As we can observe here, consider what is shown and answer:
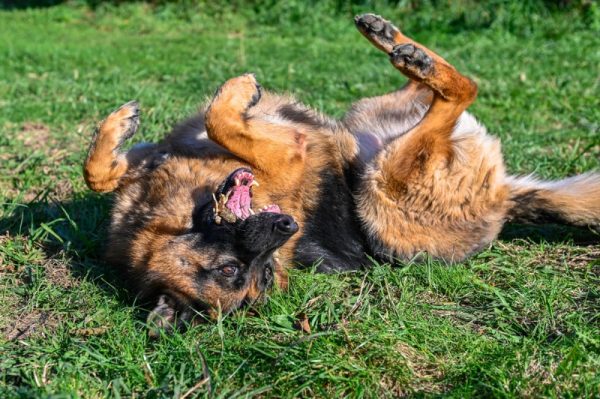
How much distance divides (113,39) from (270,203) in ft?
32.3

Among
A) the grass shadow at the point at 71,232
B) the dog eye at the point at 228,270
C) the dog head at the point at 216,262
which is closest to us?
the dog head at the point at 216,262

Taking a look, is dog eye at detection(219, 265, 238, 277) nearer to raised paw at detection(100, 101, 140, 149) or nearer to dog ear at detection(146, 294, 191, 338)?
dog ear at detection(146, 294, 191, 338)

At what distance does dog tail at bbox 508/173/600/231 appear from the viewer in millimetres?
4883

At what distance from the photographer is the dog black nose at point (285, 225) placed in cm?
411

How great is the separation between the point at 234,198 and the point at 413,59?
1.53 m

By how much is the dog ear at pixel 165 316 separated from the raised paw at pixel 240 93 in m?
1.36

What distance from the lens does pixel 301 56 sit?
36.9ft

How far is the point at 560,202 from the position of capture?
4887mm

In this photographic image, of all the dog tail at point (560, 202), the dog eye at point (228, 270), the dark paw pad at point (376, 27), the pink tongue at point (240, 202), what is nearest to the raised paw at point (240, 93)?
the pink tongue at point (240, 202)

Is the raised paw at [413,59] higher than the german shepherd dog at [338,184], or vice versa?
the raised paw at [413,59]

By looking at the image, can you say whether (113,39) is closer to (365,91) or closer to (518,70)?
(365,91)

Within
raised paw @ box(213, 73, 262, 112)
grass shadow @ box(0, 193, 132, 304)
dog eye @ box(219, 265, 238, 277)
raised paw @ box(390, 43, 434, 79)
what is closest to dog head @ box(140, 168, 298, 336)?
dog eye @ box(219, 265, 238, 277)

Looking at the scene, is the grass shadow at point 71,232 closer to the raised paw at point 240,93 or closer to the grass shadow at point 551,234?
the raised paw at point 240,93

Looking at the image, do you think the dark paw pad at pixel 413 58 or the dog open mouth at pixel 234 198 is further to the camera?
the dark paw pad at pixel 413 58
